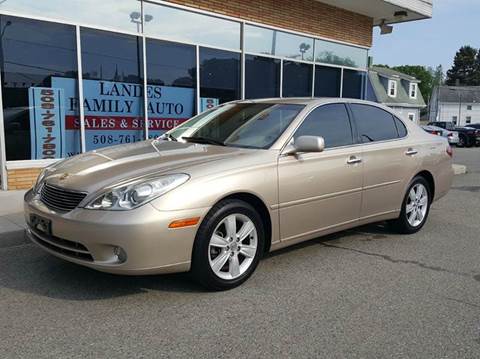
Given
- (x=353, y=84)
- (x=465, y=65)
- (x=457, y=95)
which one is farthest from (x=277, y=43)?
(x=465, y=65)

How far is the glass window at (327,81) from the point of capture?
43.9 feet

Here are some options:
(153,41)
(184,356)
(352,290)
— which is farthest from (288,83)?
(184,356)

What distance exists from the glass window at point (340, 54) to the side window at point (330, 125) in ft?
27.9

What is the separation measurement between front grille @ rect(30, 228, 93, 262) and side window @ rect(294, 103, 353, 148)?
2126 mm

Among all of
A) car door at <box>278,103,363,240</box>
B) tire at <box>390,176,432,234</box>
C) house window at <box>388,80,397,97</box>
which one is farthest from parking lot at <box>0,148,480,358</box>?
house window at <box>388,80,397,97</box>

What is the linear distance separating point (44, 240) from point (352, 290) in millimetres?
2521

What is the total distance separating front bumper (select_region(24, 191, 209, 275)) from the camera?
3.45 meters

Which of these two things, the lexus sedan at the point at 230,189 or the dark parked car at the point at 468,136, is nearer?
the lexus sedan at the point at 230,189

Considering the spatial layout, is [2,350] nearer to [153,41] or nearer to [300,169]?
[300,169]

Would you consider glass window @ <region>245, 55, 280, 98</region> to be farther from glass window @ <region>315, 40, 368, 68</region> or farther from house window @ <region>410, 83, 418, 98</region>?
house window @ <region>410, 83, 418, 98</region>

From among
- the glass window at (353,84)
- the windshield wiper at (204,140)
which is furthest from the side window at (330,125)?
the glass window at (353,84)

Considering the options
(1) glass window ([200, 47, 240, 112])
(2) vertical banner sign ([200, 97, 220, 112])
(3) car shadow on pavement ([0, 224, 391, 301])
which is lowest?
(3) car shadow on pavement ([0, 224, 391, 301])

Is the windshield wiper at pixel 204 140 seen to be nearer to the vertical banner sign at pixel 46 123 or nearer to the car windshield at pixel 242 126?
the car windshield at pixel 242 126

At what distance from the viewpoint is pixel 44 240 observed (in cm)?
391
